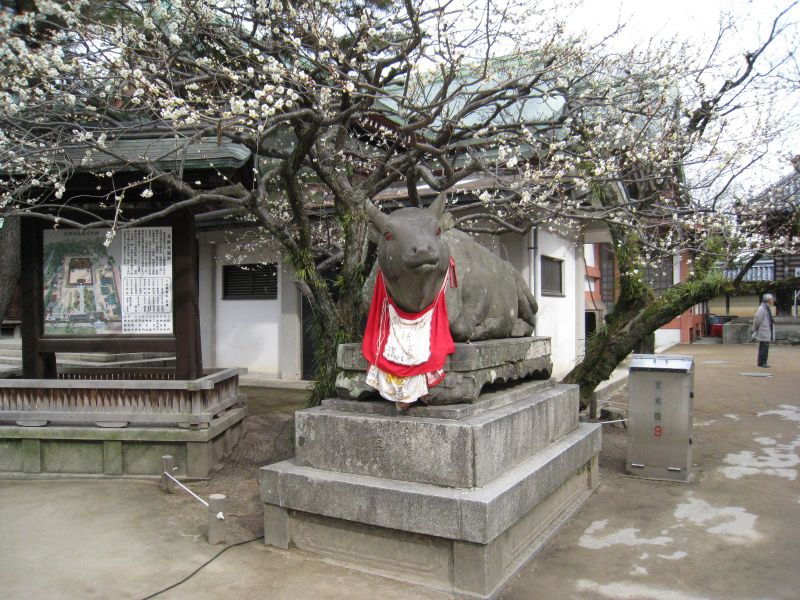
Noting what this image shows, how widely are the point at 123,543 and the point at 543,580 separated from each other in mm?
3552

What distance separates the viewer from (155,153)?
7555 millimetres

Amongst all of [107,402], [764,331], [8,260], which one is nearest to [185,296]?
[107,402]

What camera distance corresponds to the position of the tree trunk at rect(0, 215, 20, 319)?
27.9 feet

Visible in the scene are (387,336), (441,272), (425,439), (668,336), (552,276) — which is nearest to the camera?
(425,439)

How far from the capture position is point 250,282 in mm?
14203

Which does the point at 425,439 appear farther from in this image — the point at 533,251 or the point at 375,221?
the point at 533,251

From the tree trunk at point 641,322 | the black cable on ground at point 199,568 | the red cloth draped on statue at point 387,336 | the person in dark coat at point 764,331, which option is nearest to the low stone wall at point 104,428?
the black cable on ground at point 199,568

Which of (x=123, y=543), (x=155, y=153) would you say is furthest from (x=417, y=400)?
(x=155, y=153)

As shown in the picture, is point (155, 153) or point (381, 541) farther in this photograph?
point (155, 153)

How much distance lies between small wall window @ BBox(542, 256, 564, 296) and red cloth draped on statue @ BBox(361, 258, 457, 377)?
26.9 feet

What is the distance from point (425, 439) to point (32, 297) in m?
6.10

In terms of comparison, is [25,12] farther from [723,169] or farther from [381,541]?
[723,169]

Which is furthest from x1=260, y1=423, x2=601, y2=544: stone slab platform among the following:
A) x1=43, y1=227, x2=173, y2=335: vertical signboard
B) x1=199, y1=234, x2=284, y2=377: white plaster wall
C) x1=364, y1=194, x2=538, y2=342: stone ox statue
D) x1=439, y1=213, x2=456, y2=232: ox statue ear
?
x1=199, y1=234, x2=284, y2=377: white plaster wall

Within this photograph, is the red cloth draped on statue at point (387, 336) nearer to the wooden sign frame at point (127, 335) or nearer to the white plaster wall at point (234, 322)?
the wooden sign frame at point (127, 335)
